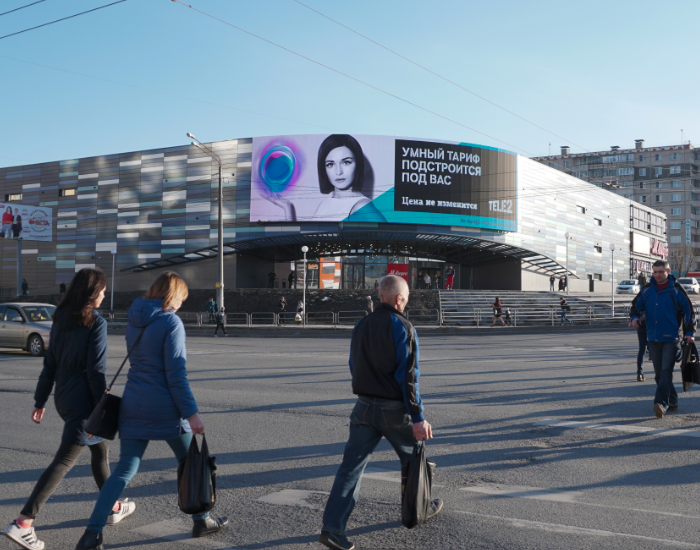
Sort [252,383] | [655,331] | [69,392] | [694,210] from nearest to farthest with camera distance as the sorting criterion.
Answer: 1. [69,392]
2. [655,331]
3. [252,383]
4. [694,210]

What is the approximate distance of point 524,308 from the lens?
38750 mm

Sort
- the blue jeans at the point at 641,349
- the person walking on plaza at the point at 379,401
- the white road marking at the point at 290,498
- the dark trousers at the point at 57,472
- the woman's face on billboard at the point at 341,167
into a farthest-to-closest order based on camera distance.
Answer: the woman's face on billboard at the point at 341,167 < the blue jeans at the point at 641,349 < the white road marking at the point at 290,498 < the dark trousers at the point at 57,472 < the person walking on plaza at the point at 379,401

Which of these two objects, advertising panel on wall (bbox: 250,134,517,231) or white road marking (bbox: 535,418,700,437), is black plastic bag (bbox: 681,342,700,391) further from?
advertising panel on wall (bbox: 250,134,517,231)

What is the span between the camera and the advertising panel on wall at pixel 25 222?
5038 centimetres

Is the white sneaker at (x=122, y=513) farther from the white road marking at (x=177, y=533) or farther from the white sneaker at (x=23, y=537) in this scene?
the white sneaker at (x=23, y=537)

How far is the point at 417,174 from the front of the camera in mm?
50688

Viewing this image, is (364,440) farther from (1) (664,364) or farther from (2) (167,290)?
(1) (664,364)

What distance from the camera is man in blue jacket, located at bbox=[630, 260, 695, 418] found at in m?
7.76

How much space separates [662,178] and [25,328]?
349 feet

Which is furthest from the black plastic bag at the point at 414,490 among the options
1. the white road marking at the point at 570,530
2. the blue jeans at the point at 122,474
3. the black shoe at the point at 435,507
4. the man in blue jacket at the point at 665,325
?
the man in blue jacket at the point at 665,325

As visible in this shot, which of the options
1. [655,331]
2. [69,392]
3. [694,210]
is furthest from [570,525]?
[694,210]

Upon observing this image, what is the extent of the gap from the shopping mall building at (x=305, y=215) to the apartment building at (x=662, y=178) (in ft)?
165

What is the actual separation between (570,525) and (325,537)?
1.69 m

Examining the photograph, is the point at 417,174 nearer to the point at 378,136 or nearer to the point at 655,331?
the point at 378,136
